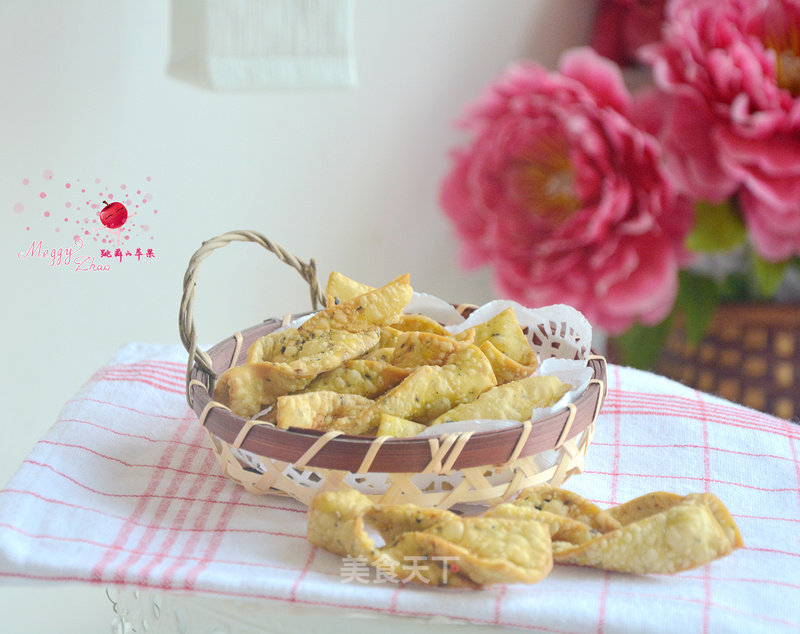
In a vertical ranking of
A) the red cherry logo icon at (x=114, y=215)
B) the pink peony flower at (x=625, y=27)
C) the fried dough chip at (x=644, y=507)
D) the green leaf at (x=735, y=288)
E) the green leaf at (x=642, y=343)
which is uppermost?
the pink peony flower at (x=625, y=27)

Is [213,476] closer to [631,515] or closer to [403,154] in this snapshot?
[631,515]

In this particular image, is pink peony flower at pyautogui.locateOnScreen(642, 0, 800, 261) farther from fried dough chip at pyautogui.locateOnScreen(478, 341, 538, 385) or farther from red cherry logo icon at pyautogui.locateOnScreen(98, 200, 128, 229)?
red cherry logo icon at pyautogui.locateOnScreen(98, 200, 128, 229)

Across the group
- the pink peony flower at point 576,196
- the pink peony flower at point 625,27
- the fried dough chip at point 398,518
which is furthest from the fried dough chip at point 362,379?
the pink peony flower at point 625,27

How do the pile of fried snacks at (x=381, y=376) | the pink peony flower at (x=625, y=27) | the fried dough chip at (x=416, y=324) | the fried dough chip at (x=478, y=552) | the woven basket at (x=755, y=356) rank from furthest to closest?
1. the pink peony flower at (x=625, y=27)
2. the woven basket at (x=755, y=356)
3. the fried dough chip at (x=416, y=324)
4. the pile of fried snacks at (x=381, y=376)
5. the fried dough chip at (x=478, y=552)

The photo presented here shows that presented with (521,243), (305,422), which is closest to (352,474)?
(305,422)

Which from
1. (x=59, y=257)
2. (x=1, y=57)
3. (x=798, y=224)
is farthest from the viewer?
(x=59, y=257)

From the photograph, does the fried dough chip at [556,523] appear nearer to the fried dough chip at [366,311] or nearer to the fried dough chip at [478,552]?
the fried dough chip at [478,552]

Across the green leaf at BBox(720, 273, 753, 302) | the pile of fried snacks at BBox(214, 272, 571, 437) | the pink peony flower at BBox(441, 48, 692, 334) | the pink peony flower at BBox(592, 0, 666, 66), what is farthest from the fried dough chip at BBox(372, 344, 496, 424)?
the pink peony flower at BBox(592, 0, 666, 66)

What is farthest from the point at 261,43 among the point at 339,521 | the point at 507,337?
the point at 339,521
